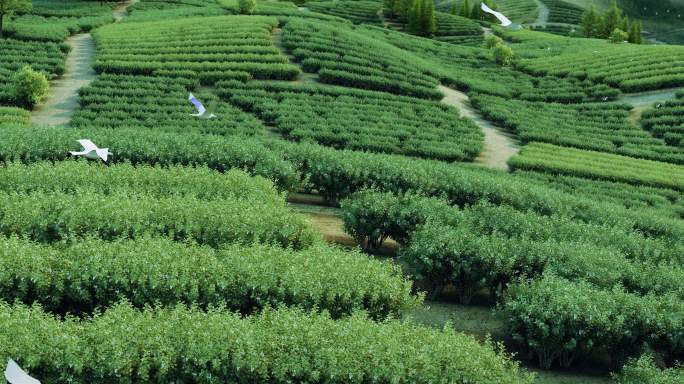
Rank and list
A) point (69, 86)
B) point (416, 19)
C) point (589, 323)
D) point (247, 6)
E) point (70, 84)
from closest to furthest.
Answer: point (589, 323), point (69, 86), point (70, 84), point (247, 6), point (416, 19)

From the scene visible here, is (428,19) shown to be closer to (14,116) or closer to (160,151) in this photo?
(14,116)

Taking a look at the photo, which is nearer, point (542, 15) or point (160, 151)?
point (160, 151)

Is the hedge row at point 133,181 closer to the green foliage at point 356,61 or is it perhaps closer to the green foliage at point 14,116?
the green foliage at point 14,116

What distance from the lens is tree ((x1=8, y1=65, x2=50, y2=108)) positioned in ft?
138

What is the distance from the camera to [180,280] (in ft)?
59.4

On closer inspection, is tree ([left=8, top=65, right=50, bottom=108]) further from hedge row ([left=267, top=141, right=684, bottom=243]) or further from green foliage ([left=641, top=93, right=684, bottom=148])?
green foliage ([left=641, top=93, right=684, bottom=148])

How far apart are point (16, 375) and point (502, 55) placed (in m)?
61.1

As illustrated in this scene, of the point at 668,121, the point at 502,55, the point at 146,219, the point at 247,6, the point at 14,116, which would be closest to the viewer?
the point at 146,219

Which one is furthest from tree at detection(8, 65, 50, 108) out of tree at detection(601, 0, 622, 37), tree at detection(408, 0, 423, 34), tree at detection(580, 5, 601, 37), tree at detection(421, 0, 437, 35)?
tree at detection(601, 0, 622, 37)

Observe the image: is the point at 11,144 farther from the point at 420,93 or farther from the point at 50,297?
the point at 420,93

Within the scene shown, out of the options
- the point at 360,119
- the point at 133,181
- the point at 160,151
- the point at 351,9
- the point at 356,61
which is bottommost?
the point at 360,119

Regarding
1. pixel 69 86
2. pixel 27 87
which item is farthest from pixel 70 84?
pixel 27 87

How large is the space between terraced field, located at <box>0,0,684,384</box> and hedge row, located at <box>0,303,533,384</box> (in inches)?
2.0

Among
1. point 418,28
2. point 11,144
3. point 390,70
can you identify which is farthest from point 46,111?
point 418,28
